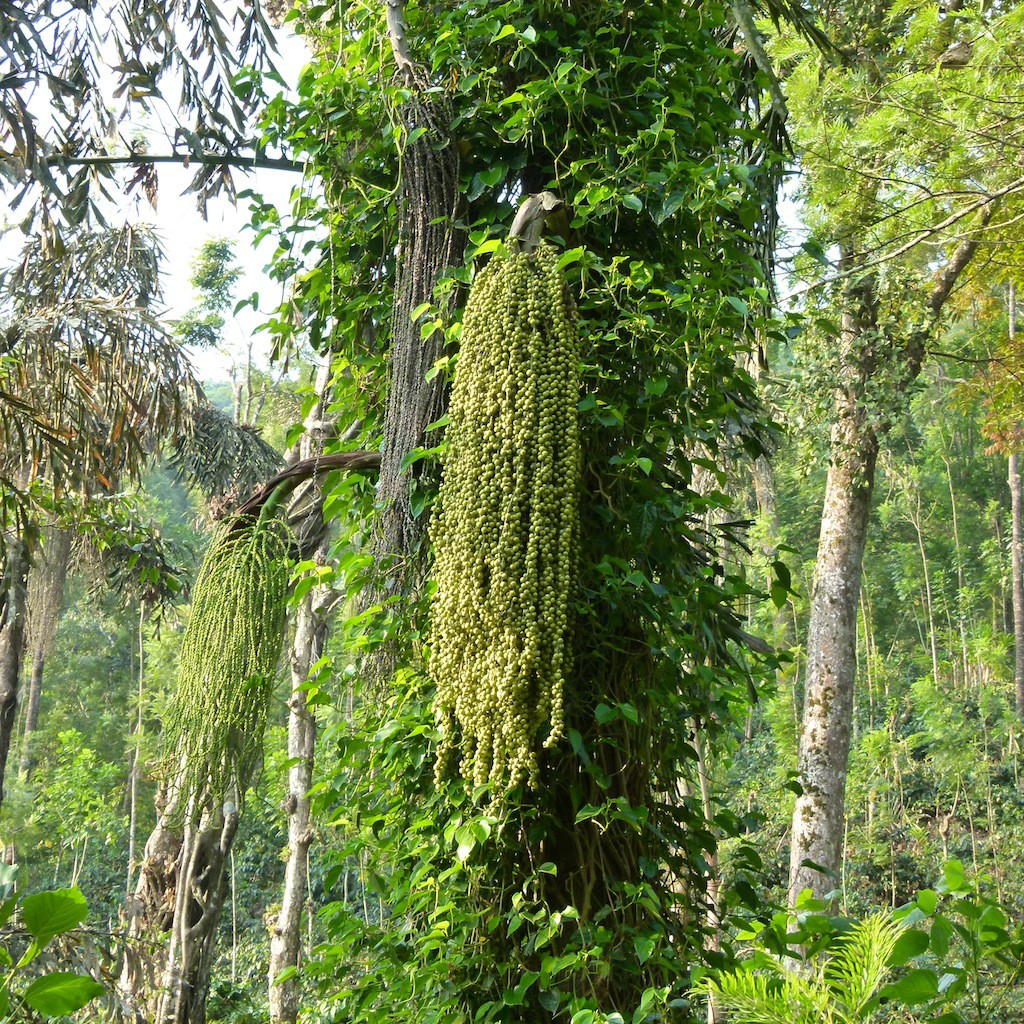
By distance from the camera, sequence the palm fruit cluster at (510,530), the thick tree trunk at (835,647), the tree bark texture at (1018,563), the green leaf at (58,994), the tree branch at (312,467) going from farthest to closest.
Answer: the tree bark texture at (1018,563), the thick tree trunk at (835,647), the tree branch at (312,467), the palm fruit cluster at (510,530), the green leaf at (58,994)

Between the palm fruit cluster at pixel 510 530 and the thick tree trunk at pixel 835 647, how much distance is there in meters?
5.32

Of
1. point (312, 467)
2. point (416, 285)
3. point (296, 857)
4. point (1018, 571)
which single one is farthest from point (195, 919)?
point (1018, 571)

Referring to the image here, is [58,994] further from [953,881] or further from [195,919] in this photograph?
[195,919]

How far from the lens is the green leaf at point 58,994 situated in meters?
1.01

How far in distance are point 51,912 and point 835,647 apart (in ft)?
21.4

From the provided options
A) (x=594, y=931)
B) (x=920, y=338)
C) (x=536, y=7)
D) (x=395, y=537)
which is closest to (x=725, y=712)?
(x=594, y=931)

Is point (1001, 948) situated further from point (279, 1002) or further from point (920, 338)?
point (279, 1002)

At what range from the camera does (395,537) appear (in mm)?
2197

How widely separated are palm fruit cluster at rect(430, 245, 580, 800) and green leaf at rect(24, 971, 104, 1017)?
83 centimetres

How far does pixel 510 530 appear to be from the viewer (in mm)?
1738

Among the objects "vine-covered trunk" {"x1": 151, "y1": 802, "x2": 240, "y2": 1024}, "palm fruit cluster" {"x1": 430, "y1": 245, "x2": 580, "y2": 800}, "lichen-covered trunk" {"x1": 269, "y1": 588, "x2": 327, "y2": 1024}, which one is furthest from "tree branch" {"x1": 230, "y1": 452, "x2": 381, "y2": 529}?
"lichen-covered trunk" {"x1": 269, "y1": 588, "x2": 327, "y2": 1024}

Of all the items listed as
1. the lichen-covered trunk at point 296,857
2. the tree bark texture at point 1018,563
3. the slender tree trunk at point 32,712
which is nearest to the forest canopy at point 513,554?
the lichen-covered trunk at point 296,857

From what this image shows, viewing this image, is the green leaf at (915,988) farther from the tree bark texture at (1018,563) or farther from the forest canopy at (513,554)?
the tree bark texture at (1018,563)

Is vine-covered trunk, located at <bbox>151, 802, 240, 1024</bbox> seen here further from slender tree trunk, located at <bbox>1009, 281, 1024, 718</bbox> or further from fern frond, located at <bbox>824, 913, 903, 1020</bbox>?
slender tree trunk, located at <bbox>1009, 281, 1024, 718</bbox>
